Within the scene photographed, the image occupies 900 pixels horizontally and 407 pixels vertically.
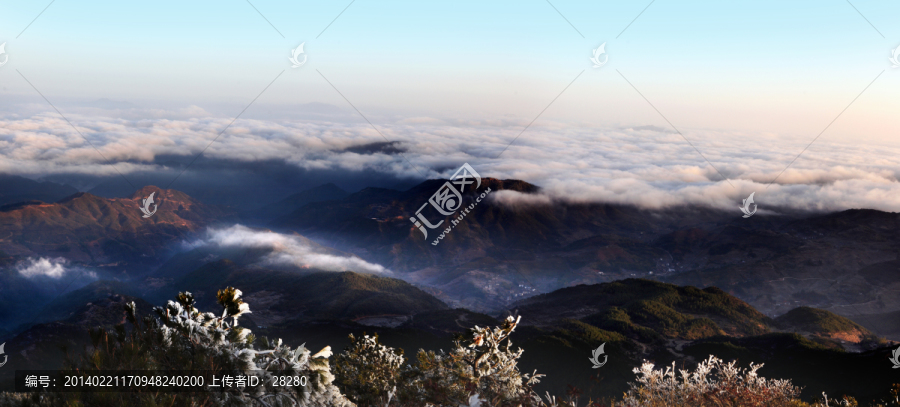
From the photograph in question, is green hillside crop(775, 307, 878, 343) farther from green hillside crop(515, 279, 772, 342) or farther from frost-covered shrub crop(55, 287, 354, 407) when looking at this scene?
frost-covered shrub crop(55, 287, 354, 407)

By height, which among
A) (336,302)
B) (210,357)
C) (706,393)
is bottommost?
(706,393)

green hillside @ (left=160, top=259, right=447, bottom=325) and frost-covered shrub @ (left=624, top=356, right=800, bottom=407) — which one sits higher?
green hillside @ (left=160, top=259, right=447, bottom=325)

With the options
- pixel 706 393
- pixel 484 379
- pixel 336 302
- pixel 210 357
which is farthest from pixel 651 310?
pixel 210 357

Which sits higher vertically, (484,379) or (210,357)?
(210,357)

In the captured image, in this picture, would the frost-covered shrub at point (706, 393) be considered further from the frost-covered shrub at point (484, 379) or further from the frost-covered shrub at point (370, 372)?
the frost-covered shrub at point (370, 372)

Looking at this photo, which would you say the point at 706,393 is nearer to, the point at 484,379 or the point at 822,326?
the point at 484,379

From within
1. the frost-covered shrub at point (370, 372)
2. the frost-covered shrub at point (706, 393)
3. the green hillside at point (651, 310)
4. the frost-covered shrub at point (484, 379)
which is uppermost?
the green hillside at point (651, 310)

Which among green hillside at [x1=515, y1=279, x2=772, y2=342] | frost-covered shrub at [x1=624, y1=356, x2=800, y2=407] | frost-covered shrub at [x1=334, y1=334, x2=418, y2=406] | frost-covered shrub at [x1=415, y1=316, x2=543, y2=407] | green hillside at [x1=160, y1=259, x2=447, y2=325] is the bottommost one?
frost-covered shrub at [x1=624, y1=356, x2=800, y2=407]

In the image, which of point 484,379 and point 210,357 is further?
point 484,379

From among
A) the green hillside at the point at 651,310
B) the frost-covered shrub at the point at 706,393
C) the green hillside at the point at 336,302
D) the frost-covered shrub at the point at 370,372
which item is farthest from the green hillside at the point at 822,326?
the frost-covered shrub at the point at 370,372

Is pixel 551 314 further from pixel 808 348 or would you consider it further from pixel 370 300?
pixel 808 348

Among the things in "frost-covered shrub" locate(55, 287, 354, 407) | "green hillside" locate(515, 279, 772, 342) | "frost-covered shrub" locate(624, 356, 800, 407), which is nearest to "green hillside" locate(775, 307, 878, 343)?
"green hillside" locate(515, 279, 772, 342)

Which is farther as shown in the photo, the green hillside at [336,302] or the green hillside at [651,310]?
the green hillside at [336,302]

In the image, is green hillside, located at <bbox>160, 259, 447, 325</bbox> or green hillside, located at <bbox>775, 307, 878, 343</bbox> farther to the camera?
green hillside, located at <bbox>160, 259, 447, 325</bbox>
